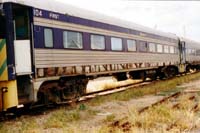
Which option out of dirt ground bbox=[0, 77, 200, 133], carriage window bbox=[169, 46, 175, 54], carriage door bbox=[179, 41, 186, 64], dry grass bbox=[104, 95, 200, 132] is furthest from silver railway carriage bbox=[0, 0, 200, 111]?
carriage door bbox=[179, 41, 186, 64]

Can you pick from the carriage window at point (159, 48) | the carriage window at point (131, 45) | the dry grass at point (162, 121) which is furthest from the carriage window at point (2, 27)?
the carriage window at point (159, 48)

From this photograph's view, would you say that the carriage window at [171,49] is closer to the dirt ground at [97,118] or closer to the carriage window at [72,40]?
the carriage window at [72,40]

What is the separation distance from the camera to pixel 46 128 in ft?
29.0

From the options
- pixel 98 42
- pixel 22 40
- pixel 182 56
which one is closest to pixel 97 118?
pixel 22 40

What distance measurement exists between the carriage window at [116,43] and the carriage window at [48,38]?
506 cm

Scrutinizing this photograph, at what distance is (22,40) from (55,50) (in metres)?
1.86

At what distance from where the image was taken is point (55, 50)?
12031 mm

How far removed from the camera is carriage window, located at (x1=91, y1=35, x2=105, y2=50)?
47.9 ft

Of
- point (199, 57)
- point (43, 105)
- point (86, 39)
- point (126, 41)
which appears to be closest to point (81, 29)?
point (86, 39)

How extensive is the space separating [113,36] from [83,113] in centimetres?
657

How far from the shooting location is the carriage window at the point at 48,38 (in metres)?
11.5

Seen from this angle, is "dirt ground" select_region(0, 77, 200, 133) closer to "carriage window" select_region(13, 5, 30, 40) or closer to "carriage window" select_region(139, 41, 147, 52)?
"carriage window" select_region(13, 5, 30, 40)

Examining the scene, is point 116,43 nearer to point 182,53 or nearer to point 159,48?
point 159,48

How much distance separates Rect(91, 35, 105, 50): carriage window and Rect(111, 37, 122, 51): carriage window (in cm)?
115
